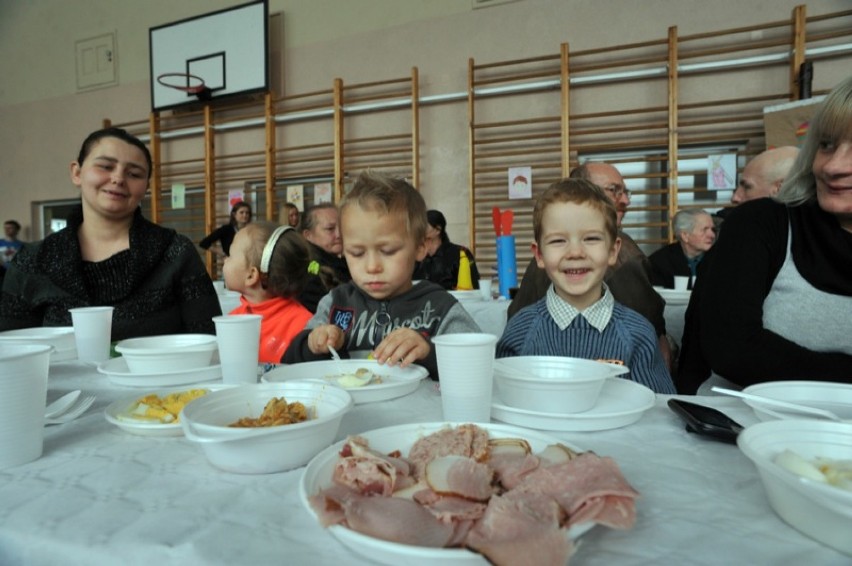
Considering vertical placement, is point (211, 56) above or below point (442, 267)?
above

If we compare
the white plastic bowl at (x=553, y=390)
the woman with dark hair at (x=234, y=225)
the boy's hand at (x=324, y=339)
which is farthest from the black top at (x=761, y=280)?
the woman with dark hair at (x=234, y=225)

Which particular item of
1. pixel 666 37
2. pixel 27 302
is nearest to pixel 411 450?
pixel 27 302

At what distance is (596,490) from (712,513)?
0.16 m

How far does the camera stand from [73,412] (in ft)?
2.88

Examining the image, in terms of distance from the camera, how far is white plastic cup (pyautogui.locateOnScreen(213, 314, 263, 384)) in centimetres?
98

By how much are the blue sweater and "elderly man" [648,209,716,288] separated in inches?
97.1

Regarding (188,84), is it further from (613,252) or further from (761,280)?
(761,280)

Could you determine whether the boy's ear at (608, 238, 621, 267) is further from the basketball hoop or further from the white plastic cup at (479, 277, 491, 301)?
the basketball hoop

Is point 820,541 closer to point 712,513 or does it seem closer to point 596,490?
point 712,513

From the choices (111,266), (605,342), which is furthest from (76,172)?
(605,342)

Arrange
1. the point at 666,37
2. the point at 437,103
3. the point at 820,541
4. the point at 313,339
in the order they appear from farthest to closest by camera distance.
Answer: the point at 437,103
the point at 666,37
the point at 313,339
the point at 820,541

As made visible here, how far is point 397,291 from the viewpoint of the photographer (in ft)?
5.29

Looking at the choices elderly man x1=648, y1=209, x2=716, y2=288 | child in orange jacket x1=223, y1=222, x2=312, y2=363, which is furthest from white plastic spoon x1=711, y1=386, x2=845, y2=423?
elderly man x1=648, y1=209, x2=716, y2=288

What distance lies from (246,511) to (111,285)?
170 cm
